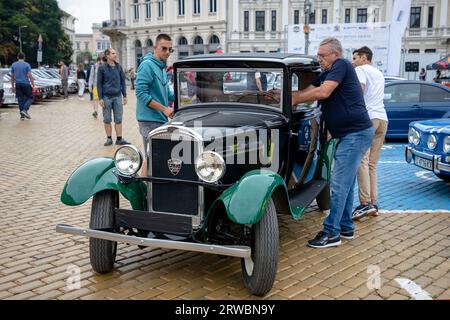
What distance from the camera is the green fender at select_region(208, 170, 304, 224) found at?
353 centimetres

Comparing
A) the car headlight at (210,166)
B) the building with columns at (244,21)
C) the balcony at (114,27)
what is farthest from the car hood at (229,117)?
the balcony at (114,27)

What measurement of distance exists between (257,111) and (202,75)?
75 cm

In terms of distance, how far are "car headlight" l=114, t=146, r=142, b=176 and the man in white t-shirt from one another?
2912 millimetres

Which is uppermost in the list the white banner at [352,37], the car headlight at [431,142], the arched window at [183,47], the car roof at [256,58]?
the arched window at [183,47]

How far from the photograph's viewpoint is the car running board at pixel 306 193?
185 inches

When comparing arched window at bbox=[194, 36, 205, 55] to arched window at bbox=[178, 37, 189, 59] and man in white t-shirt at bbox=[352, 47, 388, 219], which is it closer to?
arched window at bbox=[178, 37, 189, 59]

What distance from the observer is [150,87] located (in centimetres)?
606

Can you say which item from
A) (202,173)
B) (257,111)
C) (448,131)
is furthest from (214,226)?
(448,131)

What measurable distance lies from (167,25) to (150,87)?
62.2 m

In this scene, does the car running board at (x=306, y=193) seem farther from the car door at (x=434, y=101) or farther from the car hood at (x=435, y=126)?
the car door at (x=434, y=101)

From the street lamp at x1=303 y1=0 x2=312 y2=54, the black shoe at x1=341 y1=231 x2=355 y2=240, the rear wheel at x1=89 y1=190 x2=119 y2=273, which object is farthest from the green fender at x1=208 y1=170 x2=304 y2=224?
the street lamp at x1=303 y1=0 x2=312 y2=54

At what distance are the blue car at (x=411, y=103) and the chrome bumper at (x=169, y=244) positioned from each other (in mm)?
8594

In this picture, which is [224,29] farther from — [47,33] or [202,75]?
[202,75]
